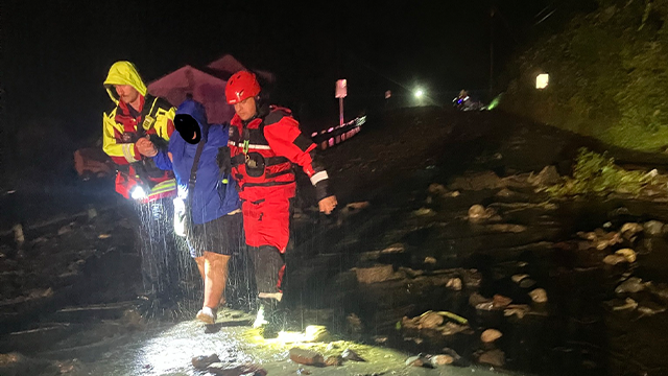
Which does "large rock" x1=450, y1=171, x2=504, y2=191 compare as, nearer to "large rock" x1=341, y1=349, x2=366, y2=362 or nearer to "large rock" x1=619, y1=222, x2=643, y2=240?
"large rock" x1=619, y1=222, x2=643, y2=240

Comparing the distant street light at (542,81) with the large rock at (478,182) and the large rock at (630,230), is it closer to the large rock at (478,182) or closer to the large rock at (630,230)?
the large rock at (478,182)

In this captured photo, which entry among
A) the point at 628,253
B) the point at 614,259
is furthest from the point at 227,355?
the point at 628,253

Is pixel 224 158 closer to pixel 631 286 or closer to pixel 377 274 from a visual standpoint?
pixel 377 274

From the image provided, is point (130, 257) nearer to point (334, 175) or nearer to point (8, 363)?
point (8, 363)

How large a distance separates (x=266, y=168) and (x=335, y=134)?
43.2 feet

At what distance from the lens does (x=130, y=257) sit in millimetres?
6637

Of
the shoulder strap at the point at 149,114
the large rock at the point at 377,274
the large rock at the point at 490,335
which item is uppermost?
the shoulder strap at the point at 149,114

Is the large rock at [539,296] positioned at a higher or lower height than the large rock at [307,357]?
higher

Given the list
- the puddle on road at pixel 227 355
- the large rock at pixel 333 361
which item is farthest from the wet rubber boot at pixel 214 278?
the large rock at pixel 333 361

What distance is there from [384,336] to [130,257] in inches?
171

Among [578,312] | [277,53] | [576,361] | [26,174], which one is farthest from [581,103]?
[277,53]

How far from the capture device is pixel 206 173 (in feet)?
13.8

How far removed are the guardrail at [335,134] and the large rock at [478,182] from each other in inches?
303

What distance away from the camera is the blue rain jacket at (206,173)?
418 centimetres
